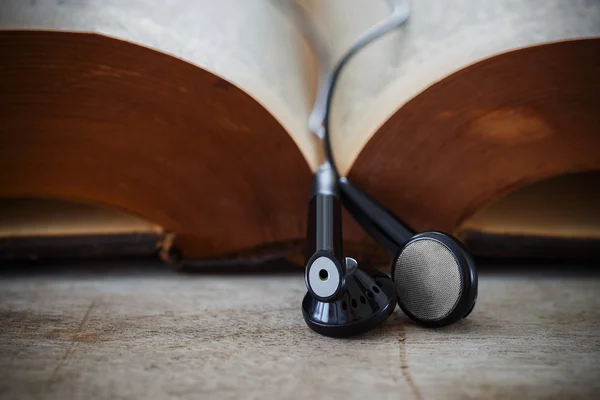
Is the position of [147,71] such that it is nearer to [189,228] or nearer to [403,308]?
[189,228]

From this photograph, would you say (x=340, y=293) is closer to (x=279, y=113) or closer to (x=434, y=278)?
(x=434, y=278)

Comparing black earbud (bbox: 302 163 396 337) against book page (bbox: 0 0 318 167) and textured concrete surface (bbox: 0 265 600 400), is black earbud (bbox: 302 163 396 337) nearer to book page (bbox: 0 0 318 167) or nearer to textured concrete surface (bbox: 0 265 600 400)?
textured concrete surface (bbox: 0 265 600 400)

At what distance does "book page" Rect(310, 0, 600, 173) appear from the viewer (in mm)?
617

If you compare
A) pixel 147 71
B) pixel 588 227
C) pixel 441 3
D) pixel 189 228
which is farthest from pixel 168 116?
pixel 588 227

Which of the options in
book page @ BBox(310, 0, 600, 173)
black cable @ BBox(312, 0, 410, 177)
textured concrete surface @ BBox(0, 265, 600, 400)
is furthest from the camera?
black cable @ BBox(312, 0, 410, 177)

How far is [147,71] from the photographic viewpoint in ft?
2.19

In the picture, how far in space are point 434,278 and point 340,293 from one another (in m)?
0.10

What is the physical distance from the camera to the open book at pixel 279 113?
25.0 inches

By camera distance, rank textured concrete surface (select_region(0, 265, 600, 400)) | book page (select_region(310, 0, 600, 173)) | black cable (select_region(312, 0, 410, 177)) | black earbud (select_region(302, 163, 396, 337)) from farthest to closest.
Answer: black cable (select_region(312, 0, 410, 177)), book page (select_region(310, 0, 600, 173)), black earbud (select_region(302, 163, 396, 337)), textured concrete surface (select_region(0, 265, 600, 400))

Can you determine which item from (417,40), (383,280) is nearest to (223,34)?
(417,40)

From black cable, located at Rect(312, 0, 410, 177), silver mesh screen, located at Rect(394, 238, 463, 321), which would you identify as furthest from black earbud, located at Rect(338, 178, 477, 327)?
black cable, located at Rect(312, 0, 410, 177)

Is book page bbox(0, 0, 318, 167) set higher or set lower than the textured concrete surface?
higher

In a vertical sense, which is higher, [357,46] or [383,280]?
[357,46]

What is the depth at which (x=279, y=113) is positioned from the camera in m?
0.71
